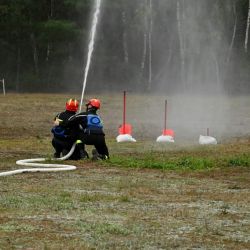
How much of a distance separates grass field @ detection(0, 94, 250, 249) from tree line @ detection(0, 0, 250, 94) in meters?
35.5

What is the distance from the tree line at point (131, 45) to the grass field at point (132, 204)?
116ft

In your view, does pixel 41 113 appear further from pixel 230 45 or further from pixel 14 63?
pixel 230 45

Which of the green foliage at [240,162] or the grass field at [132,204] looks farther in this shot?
the green foliage at [240,162]

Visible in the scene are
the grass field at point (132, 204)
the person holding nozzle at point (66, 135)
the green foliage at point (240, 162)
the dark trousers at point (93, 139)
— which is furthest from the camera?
the person holding nozzle at point (66, 135)

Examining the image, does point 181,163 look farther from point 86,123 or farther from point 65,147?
point 65,147

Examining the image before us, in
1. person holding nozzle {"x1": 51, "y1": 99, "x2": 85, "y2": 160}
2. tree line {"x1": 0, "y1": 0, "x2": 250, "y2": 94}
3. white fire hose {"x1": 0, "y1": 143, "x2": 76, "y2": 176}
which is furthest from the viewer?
tree line {"x1": 0, "y1": 0, "x2": 250, "y2": 94}

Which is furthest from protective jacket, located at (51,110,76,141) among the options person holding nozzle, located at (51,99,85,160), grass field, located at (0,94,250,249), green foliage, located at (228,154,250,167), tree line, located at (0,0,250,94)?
tree line, located at (0,0,250,94)

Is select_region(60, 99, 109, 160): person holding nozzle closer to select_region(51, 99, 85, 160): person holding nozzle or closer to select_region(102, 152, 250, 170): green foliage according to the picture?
select_region(51, 99, 85, 160): person holding nozzle

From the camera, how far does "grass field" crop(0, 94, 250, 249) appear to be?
24.8ft

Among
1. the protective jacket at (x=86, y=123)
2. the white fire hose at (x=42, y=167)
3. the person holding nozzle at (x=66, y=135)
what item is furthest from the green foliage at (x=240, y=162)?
the white fire hose at (x=42, y=167)

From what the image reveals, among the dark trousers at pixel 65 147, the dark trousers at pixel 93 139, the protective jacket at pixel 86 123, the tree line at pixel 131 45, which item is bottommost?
the dark trousers at pixel 65 147

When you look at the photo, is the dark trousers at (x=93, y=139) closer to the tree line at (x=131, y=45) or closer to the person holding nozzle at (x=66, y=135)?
the person holding nozzle at (x=66, y=135)

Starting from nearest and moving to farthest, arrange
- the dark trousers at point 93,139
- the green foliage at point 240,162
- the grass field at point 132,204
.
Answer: the grass field at point 132,204 < the green foliage at point 240,162 < the dark trousers at point 93,139

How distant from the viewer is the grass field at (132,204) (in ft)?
24.8
